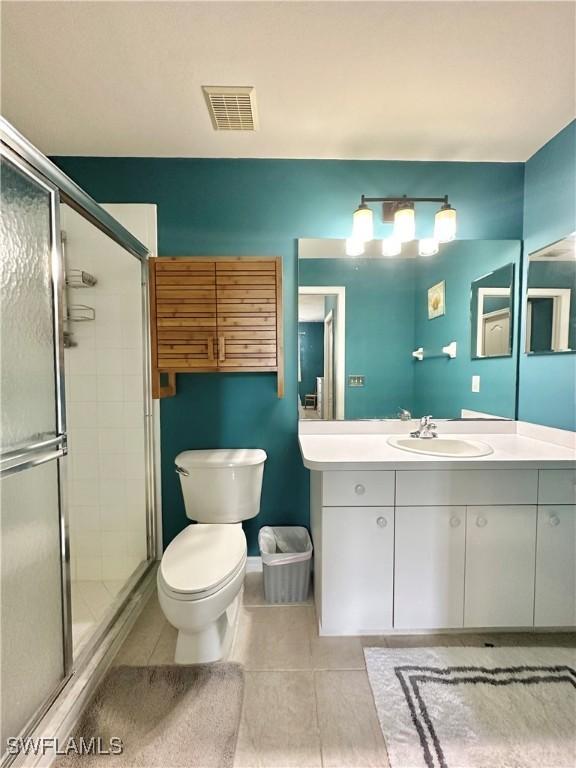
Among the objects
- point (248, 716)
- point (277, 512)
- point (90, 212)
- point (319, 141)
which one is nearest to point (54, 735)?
point (248, 716)

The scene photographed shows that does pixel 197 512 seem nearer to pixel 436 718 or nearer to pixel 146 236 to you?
pixel 436 718

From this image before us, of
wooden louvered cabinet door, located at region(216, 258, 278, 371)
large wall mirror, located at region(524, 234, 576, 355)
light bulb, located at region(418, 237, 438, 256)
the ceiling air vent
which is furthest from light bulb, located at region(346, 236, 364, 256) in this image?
large wall mirror, located at region(524, 234, 576, 355)

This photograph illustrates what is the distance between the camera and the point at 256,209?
182 cm

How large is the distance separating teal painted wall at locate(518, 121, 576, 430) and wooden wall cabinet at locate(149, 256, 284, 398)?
54.0 inches

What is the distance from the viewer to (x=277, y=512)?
6.30 ft

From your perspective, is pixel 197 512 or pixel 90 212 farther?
pixel 197 512

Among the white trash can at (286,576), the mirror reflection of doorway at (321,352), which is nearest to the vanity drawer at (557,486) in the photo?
the mirror reflection of doorway at (321,352)

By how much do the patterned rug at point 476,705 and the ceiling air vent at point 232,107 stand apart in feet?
7.82

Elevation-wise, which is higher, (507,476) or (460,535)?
(507,476)

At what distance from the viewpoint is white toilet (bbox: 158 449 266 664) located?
121 cm

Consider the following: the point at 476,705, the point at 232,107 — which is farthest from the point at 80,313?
the point at 476,705

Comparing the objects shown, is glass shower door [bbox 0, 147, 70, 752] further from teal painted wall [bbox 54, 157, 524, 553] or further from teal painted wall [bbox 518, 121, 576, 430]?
teal painted wall [bbox 518, 121, 576, 430]

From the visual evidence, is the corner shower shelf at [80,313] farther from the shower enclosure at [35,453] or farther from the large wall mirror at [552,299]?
the large wall mirror at [552,299]

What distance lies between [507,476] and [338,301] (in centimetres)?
116
